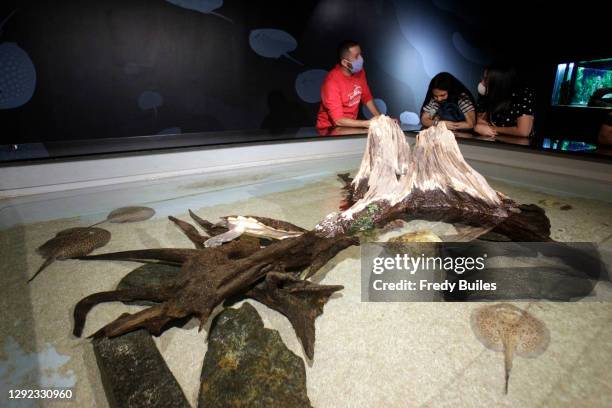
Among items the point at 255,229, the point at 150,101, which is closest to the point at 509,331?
the point at 255,229

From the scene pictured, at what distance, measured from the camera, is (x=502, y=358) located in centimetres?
110

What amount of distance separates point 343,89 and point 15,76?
4.37 metres

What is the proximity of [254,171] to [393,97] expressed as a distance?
18.2 ft

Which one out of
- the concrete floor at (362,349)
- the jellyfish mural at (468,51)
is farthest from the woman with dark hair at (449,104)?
the jellyfish mural at (468,51)

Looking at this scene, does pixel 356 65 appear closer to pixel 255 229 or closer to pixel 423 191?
pixel 423 191

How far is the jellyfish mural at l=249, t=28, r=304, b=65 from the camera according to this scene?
227 inches

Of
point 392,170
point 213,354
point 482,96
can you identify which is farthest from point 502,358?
point 482,96

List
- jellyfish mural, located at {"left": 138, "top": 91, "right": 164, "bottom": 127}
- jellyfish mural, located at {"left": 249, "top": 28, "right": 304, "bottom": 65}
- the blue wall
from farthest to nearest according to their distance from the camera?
1. jellyfish mural, located at {"left": 249, "top": 28, "right": 304, "bottom": 65}
2. jellyfish mural, located at {"left": 138, "top": 91, "right": 164, "bottom": 127}
3. the blue wall

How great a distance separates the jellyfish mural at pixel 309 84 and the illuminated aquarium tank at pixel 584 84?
4752 mm

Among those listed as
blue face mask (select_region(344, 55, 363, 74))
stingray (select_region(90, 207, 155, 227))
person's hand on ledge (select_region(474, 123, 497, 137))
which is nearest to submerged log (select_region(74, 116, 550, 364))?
stingray (select_region(90, 207, 155, 227))

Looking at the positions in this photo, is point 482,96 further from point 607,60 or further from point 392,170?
point 607,60

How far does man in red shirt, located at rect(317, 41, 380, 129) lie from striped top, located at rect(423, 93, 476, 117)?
0.87 metres

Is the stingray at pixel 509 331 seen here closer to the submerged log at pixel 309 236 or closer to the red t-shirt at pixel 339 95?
the submerged log at pixel 309 236

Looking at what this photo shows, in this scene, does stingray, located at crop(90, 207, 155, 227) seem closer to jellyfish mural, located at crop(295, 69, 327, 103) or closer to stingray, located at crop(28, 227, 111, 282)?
stingray, located at crop(28, 227, 111, 282)
